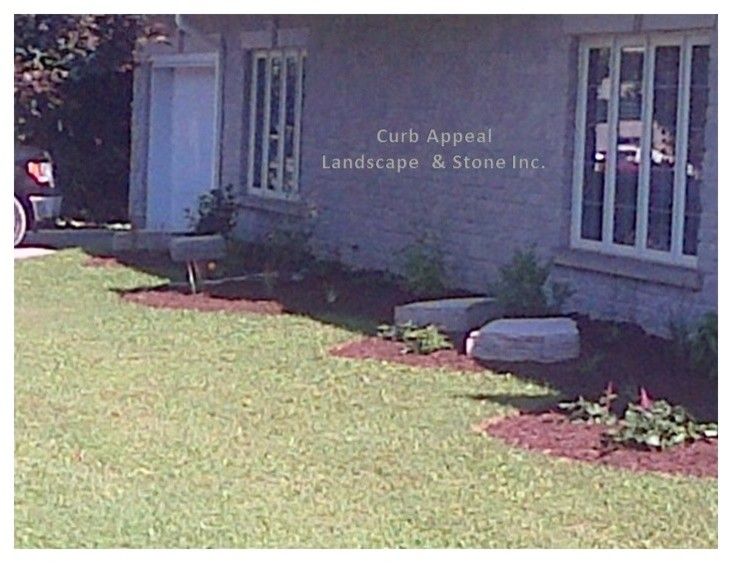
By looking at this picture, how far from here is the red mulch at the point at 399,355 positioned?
30.3 feet

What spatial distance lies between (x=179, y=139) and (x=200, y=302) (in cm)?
631

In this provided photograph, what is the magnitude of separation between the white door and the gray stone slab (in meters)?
1.89

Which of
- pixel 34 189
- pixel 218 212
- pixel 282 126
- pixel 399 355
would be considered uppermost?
pixel 282 126

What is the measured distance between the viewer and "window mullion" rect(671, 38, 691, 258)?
383 inches

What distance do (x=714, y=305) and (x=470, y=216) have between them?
2.89 m

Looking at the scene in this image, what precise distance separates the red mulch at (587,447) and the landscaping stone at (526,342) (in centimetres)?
138

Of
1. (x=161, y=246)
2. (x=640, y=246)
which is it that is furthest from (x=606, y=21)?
(x=161, y=246)

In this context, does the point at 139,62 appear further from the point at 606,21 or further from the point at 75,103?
the point at 606,21

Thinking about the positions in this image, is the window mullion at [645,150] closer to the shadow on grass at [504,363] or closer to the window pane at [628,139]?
the window pane at [628,139]

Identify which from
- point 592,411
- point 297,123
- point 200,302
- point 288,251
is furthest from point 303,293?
point 592,411

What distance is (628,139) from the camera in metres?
10.3

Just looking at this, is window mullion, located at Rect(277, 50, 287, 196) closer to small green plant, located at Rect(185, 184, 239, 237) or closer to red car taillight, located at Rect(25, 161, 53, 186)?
small green plant, located at Rect(185, 184, 239, 237)

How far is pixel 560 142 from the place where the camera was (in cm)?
1080

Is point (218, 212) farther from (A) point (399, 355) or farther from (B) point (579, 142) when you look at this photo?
(A) point (399, 355)
